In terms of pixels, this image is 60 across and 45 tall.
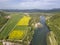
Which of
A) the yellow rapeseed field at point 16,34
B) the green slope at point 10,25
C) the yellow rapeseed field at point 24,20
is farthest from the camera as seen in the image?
the yellow rapeseed field at point 24,20

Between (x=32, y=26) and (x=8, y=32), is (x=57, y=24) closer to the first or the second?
(x=32, y=26)

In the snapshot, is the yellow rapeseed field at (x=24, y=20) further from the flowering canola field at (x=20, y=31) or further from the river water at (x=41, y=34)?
the river water at (x=41, y=34)

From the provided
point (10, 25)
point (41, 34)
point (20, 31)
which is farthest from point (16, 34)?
point (41, 34)

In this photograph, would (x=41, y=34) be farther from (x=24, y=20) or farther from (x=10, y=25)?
(x=10, y=25)

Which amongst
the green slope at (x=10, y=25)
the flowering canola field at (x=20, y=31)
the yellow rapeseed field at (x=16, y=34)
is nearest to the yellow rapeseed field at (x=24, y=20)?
the flowering canola field at (x=20, y=31)

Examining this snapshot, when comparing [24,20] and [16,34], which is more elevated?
[24,20]

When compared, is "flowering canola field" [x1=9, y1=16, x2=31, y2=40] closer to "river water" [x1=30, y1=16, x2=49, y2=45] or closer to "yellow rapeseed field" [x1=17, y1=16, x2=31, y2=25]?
"yellow rapeseed field" [x1=17, y1=16, x2=31, y2=25]

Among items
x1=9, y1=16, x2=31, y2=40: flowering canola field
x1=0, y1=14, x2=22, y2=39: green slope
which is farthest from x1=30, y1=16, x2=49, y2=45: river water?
x1=0, y1=14, x2=22, y2=39: green slope

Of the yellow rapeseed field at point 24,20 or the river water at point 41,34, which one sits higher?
the yellow rapeseed field at point 24,20
